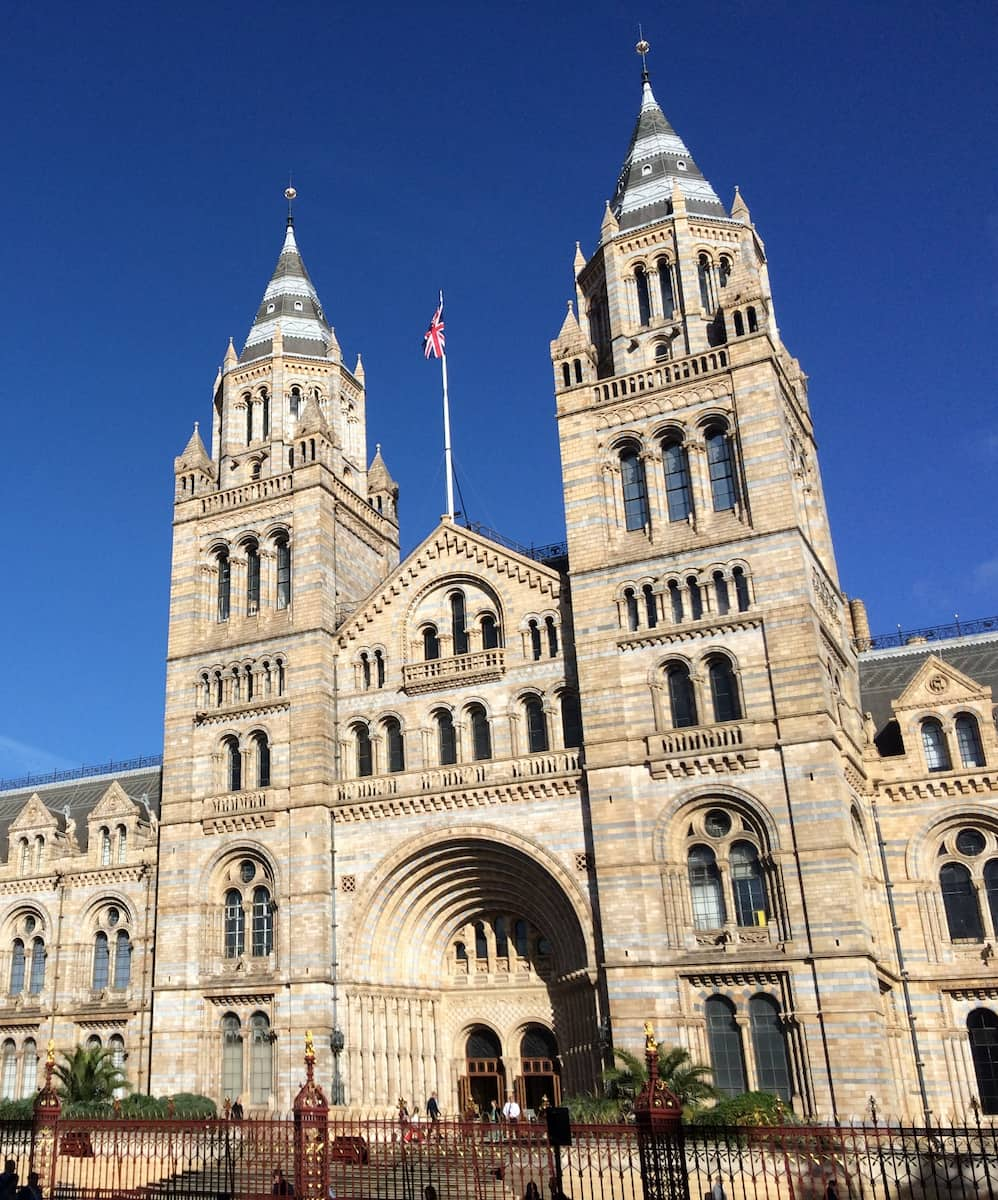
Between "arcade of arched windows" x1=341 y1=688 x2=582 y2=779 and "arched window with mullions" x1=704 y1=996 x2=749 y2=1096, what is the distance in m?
9.54

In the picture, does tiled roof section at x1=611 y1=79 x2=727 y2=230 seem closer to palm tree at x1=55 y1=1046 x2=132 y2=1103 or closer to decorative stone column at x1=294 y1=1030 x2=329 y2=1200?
decorative stone column at x1=294 y1=1030 x2=329 y2=1200

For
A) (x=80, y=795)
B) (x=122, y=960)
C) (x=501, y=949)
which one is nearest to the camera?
(x=501, y=949)

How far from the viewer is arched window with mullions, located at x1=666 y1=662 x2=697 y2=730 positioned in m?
38.5

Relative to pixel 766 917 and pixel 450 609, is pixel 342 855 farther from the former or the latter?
pixel 766 917

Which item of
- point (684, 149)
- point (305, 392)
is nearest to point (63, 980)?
point (305, 392)

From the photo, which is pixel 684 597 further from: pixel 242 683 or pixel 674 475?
pixel 242 683

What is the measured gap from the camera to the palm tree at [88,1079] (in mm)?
41688

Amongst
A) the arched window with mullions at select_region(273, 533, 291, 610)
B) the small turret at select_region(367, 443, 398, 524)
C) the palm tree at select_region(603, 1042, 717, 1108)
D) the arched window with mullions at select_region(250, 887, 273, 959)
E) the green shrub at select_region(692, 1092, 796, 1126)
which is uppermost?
the small turret at select_region(367, 443, 398, 524)

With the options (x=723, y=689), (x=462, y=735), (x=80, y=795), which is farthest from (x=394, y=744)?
(x=80, y=795)

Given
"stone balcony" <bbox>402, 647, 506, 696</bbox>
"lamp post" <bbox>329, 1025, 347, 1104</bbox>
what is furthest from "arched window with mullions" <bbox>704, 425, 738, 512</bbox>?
"lamp post" <bbox>329, 1025, 347, 1104</bbox>

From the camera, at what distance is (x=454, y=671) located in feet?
141

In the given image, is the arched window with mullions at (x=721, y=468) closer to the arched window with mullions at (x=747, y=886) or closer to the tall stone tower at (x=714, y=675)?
the tall stone tower at (x=714, y=675)

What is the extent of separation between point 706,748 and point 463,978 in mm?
13499

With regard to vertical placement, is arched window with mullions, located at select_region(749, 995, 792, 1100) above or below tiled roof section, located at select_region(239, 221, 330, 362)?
below
